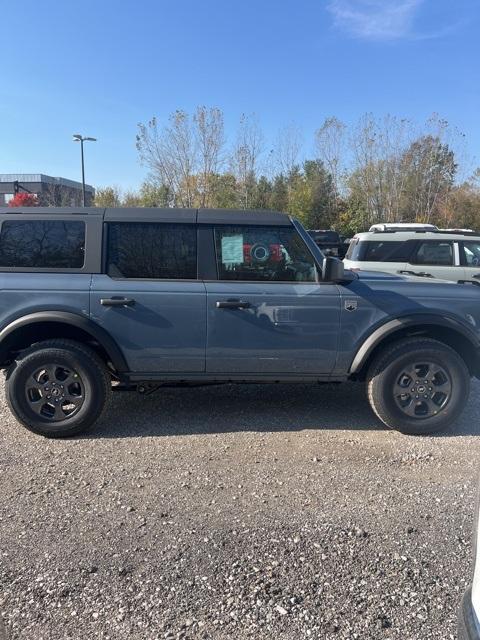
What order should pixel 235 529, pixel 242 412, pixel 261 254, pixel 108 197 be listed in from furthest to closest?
pixel 108 197, pixel 242 412, pixel 261 254, pixel 235 529

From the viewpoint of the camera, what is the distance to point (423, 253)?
8977mm

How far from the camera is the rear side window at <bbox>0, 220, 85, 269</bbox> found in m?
4.12

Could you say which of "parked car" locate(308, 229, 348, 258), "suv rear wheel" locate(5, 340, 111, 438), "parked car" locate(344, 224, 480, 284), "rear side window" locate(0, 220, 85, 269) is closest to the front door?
"suv rear wheel" locate(5, 340, 111, 438)

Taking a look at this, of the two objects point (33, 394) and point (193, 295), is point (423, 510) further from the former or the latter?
point (33, 394)

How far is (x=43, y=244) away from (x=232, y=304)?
167 centimetres

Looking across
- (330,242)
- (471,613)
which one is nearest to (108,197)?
(330,242)

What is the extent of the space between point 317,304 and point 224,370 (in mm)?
958

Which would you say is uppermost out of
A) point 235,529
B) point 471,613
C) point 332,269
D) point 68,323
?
point 332,269

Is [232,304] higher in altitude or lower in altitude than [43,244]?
lower

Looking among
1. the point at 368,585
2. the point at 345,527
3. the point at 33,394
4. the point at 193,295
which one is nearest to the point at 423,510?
the point at 345,527

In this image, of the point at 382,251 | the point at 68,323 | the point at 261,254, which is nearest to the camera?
the point at 68,323

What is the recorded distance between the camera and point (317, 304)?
4.11 m

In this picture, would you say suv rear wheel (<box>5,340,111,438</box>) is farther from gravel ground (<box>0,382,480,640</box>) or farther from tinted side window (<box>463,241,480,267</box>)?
tinted side window (<box>463,241,480,267</box>)

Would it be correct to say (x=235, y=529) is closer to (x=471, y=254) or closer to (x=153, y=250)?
(x=153, y=250)
